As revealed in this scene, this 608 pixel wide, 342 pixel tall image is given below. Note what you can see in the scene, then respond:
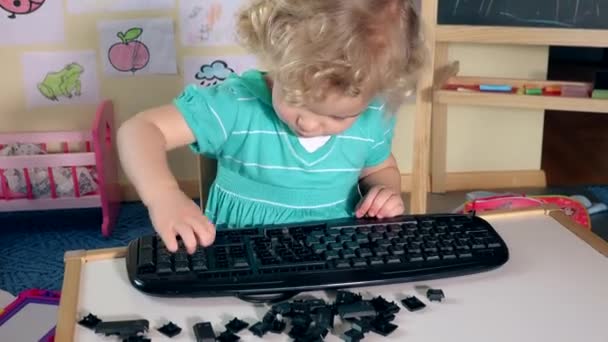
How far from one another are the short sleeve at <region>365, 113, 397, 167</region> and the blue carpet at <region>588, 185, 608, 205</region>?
144 centimetres

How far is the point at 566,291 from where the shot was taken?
63 centimetres

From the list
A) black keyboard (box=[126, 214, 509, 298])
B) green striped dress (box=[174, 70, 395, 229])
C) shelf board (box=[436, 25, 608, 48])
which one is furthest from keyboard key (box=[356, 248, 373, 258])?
shelf board (box=[436, 25, 608, 48])

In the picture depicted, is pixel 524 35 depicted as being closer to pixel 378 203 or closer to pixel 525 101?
pixel 525 101

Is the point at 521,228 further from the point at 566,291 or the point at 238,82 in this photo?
the point at 238,82

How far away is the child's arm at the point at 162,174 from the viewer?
2.10 feet

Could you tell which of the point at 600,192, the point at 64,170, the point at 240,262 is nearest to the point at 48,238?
the point at 64,170

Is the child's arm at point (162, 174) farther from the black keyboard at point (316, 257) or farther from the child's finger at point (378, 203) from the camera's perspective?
the child's finger at point (378, 203)

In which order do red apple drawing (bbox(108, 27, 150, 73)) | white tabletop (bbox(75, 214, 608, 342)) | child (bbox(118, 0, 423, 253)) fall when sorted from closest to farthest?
white tabletop (bbox(75, 214, 608, 342))
child (bbox(118, 0, 423, 253))
red apple drawing (bbox(108, 27, 150, 73))

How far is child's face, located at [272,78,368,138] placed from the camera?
0.72 metres

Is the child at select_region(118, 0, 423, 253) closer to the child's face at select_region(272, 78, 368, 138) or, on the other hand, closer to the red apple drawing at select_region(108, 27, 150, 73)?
the child's face at select_region(272, 78, 368, 138)

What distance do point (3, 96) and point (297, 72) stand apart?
1.58 m

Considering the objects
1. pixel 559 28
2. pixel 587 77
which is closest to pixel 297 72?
pixel 559 28

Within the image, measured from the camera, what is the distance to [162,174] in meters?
0.70

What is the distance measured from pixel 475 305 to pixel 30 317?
72cm
